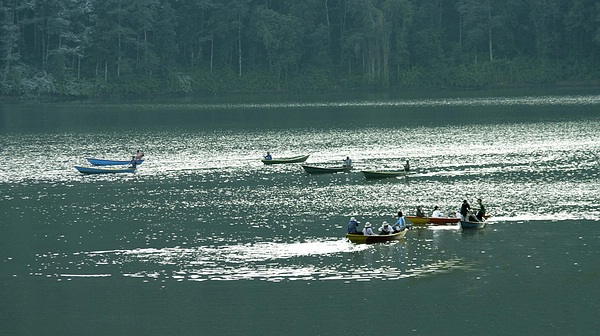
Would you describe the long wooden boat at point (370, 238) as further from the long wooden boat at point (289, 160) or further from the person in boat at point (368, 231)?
the long wooden boat at point (289, 160)

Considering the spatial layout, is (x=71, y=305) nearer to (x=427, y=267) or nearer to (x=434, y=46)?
(x=427, y=267)

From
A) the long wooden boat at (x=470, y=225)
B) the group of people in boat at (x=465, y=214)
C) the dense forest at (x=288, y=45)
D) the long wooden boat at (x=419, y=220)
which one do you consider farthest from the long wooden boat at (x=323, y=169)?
the dense forest at (x=288, y=45)

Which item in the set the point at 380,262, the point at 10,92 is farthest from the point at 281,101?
the point at 380,262

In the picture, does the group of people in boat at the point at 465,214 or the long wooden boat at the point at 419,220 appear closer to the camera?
the group of people in boat at the point at 465,214

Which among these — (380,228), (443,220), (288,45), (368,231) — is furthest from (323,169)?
(288,45)

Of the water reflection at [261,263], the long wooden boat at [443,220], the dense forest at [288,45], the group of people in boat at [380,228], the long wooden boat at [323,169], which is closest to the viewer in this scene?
the water reflection at [261,263]

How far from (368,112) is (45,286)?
97.2 meters

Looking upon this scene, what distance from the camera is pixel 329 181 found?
2790 inches

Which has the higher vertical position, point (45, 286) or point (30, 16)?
point (30, 16)

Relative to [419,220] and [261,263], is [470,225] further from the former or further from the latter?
[261,263]

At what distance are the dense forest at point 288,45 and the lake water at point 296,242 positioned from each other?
229 feet

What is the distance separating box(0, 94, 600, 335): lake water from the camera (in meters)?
38.1

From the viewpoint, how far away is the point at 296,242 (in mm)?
49625

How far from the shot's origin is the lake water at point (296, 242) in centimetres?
3812
